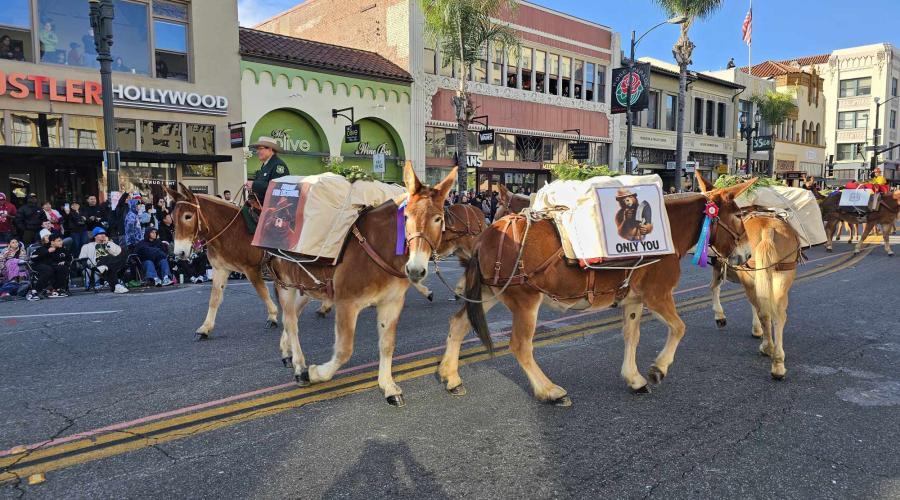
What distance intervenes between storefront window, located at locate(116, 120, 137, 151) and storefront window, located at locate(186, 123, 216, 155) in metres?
1.68

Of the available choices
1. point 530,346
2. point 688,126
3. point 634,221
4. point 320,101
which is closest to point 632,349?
point 530,346

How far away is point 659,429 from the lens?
438 centimetres

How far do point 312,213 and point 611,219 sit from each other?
2.62 metres

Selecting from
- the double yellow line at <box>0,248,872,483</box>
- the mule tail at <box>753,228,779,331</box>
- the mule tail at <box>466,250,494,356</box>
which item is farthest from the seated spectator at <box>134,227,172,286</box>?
the mule tail at <box>753,228,779,331</box>

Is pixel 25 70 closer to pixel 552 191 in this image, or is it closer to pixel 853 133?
pixel 552 191

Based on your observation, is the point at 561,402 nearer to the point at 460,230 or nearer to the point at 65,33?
the point at 460,230

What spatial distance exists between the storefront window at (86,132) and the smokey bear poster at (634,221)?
59.2 feet

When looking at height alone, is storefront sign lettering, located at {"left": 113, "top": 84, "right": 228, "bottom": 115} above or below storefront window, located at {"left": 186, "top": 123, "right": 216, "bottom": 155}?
above

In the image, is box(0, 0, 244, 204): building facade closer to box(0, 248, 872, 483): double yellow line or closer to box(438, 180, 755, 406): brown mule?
box(0, 248, 872, 483): double yellow line

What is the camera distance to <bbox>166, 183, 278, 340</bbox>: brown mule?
6906 mm

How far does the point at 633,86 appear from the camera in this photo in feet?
76.2

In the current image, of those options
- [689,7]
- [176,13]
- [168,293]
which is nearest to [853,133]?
[689,7]

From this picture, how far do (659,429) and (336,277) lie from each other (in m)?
2.90

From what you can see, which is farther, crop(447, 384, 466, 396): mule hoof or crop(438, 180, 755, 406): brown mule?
crop(447, 384, 466, 396): mule hoof
